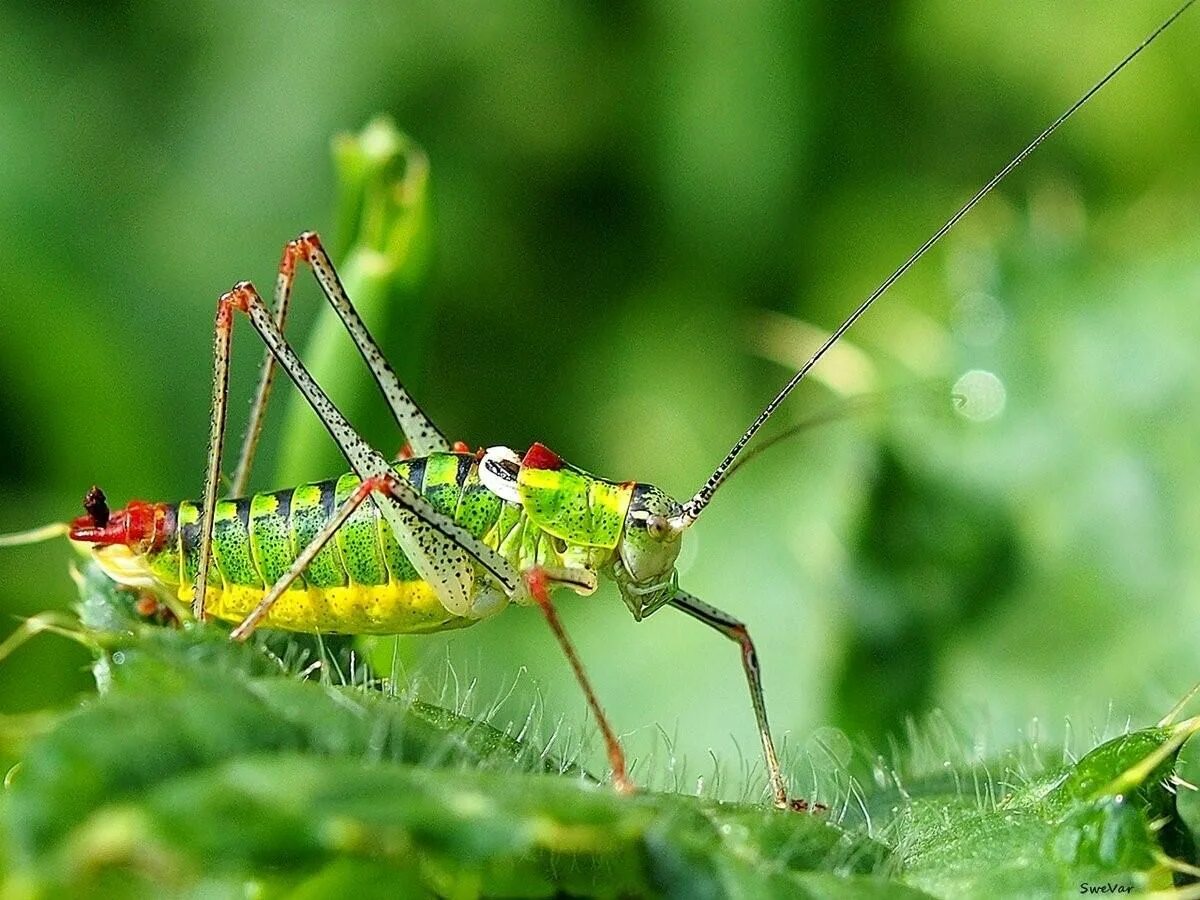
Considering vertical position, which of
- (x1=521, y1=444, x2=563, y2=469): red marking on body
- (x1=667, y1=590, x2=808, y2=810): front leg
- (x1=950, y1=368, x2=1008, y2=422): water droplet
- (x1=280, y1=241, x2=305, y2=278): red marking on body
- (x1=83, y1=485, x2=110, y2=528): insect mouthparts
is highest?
(x1=280, y1=241, x2=305, y2=278): red marking on body

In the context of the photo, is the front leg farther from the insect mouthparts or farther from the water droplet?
the water droplet

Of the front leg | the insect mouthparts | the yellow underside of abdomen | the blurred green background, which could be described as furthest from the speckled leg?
the blurred green background

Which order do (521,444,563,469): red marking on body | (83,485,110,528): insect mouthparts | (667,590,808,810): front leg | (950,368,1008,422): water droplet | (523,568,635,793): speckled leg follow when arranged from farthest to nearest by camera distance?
1. (950,368,1008,422): water droplet
2. (521,444,563,469): red marking on body
3. (83,485,110,528): insect mouthparts
4. (667,590,808,810): front leg
5. (523,568,635,793): speckled leg

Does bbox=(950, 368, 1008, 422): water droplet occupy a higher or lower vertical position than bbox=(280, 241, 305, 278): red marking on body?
lower

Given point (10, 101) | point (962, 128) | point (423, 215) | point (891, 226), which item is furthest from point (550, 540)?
point (10, 101)

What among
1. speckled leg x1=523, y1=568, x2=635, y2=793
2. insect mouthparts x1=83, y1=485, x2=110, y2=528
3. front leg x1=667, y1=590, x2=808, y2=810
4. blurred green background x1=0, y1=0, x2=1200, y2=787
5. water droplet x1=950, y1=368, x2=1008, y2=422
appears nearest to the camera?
speckled leg x1=523, y1=568, x2=635, y2=793

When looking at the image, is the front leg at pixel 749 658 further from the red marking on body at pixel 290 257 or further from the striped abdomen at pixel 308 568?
the red marking on body at pixel 290 257

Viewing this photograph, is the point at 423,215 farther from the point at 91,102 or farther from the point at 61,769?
the point at 91,102

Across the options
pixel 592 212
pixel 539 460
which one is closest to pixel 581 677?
pixel 539 460
